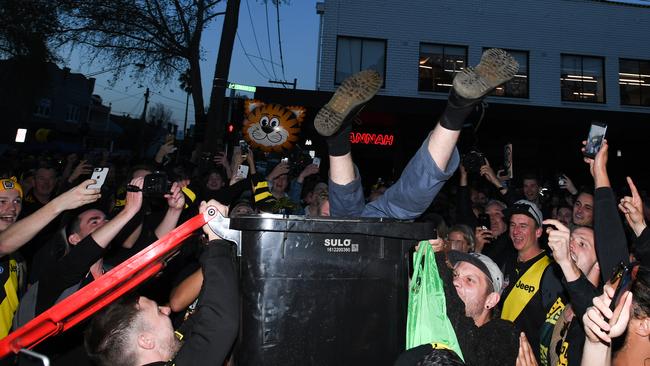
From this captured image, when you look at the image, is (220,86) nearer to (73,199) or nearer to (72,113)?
(73,199)

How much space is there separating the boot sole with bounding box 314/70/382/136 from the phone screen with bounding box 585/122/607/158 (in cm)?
175

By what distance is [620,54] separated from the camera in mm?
17406

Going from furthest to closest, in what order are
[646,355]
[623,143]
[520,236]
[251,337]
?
Result: [623,143]
[520,236]
[646,355]
[251,337]

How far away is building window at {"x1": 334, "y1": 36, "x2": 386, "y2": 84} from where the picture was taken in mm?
16469

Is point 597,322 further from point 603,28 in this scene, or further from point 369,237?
point 603,28

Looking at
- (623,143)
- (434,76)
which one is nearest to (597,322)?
(434,76)

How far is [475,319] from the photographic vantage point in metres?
2.96

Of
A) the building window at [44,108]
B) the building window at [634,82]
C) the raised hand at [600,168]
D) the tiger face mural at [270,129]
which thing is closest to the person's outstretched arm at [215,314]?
the raised hand at [600,168]

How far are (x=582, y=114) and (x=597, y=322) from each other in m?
14.7

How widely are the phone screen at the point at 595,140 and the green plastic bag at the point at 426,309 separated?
2.05 metres

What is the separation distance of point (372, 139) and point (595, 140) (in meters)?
12.3

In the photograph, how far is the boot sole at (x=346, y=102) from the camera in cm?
287

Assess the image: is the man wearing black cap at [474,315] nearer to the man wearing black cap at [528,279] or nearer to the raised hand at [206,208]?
the man wearing black cap at [528,279]

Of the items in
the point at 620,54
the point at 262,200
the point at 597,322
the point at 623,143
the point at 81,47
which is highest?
the point at 620,54
